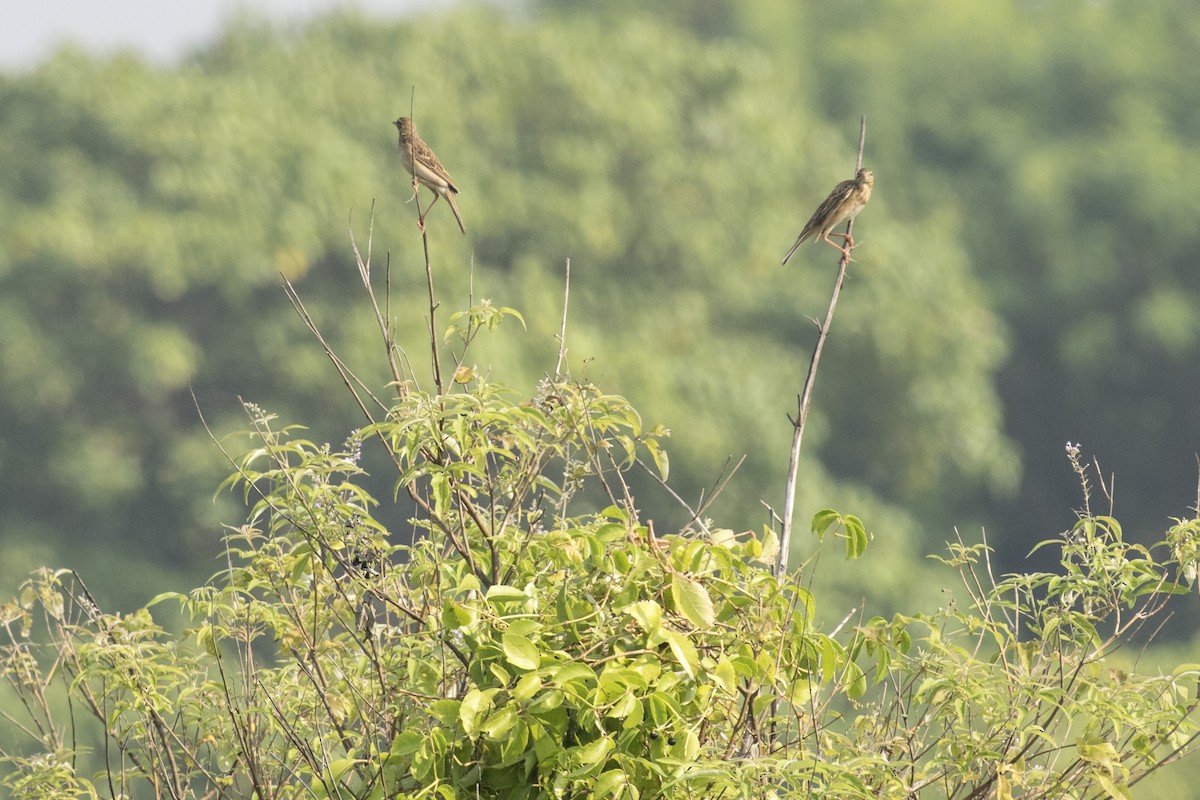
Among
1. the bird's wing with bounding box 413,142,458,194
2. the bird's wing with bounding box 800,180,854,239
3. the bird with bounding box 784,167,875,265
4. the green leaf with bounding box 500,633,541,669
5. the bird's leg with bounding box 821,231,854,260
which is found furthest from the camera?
the bird's wing with bounding box 800,180,854,239

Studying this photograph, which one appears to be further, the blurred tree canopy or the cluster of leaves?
the blurred tree canopy

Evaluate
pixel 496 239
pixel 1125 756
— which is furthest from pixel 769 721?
pixel 496 239

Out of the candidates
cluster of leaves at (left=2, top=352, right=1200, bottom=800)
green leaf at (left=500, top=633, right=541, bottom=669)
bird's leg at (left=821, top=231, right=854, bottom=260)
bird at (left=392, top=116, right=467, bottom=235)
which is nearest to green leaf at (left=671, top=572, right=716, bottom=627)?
cluster of leaves at (left=2, top=352, right=1200, bottom=800)

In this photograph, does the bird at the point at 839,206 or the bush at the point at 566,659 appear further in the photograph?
the bird at the point at 839,206

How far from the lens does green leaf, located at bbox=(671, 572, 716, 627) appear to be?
3.34 meters

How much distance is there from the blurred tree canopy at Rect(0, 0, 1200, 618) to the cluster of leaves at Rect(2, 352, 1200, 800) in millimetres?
18808

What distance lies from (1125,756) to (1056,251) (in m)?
38.1

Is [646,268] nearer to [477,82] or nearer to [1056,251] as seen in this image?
[477,82]

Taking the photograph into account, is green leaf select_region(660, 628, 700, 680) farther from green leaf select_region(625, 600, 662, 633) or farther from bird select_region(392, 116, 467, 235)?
bird select_region(392, 116, 467, 235)

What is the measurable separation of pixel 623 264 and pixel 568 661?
103ft

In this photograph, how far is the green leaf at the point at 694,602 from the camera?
10.9 ft

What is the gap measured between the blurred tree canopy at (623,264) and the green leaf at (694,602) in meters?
19.6

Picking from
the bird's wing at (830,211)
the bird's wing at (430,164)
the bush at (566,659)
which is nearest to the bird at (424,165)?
the bird's wing at (430,164)

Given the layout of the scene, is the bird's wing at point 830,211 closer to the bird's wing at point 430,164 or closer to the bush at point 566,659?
the bird's wing at point 430,164
